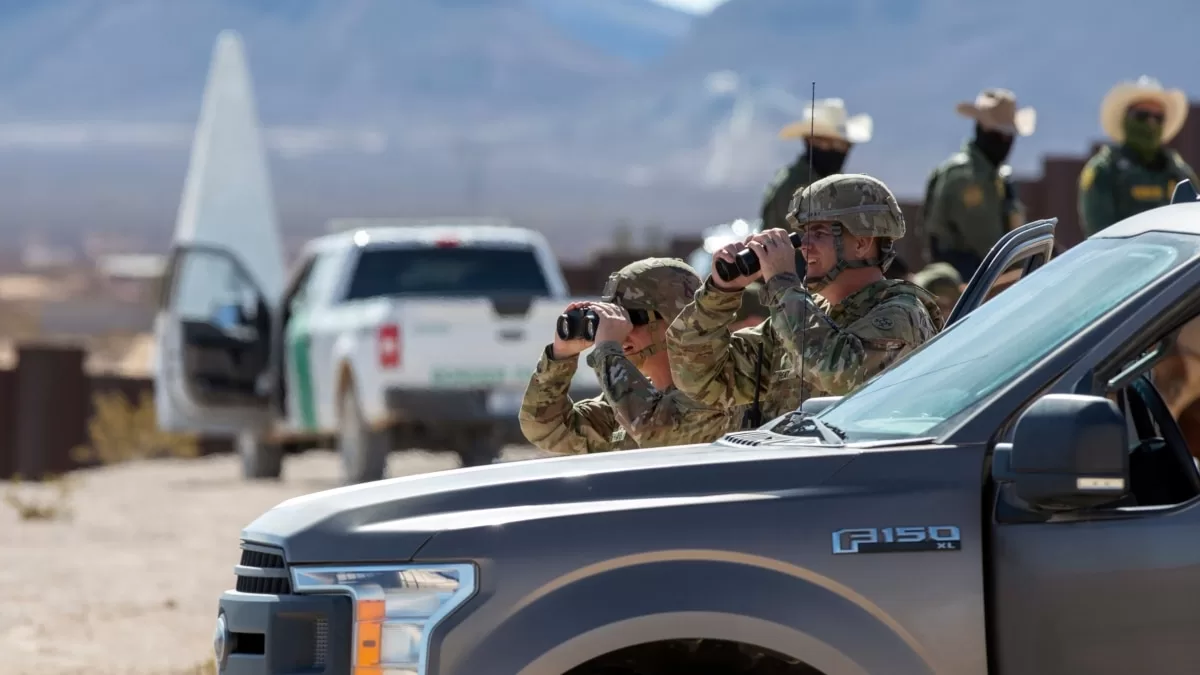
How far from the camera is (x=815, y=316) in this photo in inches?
203

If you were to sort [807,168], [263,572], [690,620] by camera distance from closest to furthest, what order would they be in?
[690,620] < [263,572] < [807,168]

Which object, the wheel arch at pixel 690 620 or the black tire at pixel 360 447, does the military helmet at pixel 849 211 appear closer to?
the wheel arch at pixel 690 620

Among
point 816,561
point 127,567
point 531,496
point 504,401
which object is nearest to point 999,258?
point 816,561

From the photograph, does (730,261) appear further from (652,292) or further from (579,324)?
(652,292)

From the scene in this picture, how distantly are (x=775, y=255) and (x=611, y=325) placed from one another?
579mm

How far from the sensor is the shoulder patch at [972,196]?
415 inches

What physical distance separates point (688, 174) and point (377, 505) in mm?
119633

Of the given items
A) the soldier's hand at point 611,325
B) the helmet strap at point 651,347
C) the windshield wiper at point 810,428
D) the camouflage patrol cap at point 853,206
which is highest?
the camouflage patrol cap at point 853,206

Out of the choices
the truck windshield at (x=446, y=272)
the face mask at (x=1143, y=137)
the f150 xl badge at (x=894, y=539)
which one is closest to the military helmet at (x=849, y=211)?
the f150 xl badge at (x=894, y=539)

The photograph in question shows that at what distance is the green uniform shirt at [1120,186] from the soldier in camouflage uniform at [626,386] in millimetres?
5139

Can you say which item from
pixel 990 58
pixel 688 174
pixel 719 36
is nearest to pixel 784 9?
pixel 719 36

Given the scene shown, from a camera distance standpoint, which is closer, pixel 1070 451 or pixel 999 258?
pixel 1070 451

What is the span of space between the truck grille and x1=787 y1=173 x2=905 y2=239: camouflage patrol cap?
177cm

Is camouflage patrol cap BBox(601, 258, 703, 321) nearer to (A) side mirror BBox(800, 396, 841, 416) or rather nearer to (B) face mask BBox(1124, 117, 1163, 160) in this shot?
(A) side mirror BBox(800, 396, 841, 416)
